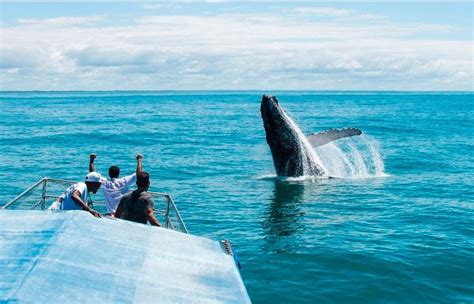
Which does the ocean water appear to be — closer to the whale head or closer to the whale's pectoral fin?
the whale head

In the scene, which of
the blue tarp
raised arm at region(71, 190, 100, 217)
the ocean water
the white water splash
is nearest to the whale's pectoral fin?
the ocean water

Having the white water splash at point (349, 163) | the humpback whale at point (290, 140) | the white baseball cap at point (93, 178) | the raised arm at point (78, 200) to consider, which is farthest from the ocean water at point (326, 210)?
the raised arm at point (78, 200)

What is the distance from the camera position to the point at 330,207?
20.1m

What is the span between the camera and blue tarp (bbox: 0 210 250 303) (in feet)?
20.0

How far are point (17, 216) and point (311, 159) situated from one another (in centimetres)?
1794

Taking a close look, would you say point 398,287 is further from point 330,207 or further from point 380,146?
point 380,146

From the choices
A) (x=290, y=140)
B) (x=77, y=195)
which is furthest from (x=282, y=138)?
(x=77, y=195)

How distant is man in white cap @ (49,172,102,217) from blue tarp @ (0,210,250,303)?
1.16 m

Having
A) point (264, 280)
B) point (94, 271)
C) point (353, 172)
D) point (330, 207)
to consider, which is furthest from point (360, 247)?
point (353, 172)

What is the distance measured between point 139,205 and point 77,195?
1.04m

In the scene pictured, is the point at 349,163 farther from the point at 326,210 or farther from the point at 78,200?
the point at 78,200

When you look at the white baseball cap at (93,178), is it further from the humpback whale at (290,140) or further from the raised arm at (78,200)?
the humpback whale at (290,140)

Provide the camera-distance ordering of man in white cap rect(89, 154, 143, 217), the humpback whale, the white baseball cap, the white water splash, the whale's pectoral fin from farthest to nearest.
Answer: the white water splash → the whale's pectoral fin → the humpback whale → man in white cap rect(89, 154, 143, 217) → the white baseball cap

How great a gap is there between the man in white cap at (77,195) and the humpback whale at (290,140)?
1312 centimetres
